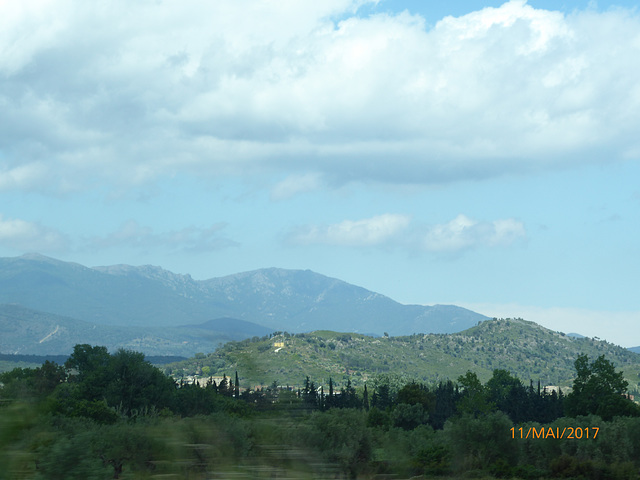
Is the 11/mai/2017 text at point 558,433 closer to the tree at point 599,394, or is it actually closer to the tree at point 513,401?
the tree at point 599,394

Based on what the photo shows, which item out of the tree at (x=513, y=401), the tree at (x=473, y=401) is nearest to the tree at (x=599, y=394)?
the tree at (x=513, y=401)

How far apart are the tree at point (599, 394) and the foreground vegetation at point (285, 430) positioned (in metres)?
0.14

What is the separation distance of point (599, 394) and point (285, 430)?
80.4m

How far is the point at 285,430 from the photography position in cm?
472

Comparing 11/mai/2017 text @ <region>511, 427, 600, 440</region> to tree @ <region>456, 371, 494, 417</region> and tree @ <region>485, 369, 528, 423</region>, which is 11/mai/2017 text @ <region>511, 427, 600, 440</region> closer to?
tree @ <region>485, 369, 528, 423</region>

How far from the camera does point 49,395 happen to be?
4.83 metres

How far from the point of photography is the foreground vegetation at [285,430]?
4.58 meters

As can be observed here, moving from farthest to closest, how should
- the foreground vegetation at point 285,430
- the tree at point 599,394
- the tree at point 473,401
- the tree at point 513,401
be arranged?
the tree at point 473,401 → the tree at point 513,401 → the tree at point 599,394 → the foreground vegetation at point 285,430

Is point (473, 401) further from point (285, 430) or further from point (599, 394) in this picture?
point (285, 430)

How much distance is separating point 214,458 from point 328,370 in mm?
173448

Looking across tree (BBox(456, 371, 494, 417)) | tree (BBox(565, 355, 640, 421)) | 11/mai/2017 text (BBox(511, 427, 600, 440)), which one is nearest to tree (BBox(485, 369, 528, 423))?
tree (BBox(456, 371, 494, 417))

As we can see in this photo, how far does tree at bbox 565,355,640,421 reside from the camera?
74.3 m

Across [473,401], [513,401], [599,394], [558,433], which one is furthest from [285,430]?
[513,401]

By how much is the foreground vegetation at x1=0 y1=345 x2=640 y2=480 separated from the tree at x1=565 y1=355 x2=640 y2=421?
14 centimetres
